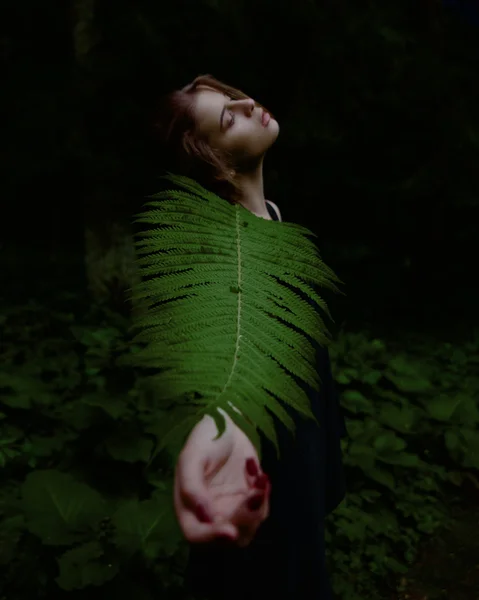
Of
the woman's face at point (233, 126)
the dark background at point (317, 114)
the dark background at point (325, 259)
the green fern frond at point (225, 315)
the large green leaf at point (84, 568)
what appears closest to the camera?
the green fern frond at point (225, 315)

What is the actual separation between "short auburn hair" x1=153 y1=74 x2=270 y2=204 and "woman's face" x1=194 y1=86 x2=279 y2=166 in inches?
0.6

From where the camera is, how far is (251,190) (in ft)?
3.99

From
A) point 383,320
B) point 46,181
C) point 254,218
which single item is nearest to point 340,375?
point 383,320

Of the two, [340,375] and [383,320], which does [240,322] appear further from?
[383,320]

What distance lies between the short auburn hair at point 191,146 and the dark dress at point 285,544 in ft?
1.47

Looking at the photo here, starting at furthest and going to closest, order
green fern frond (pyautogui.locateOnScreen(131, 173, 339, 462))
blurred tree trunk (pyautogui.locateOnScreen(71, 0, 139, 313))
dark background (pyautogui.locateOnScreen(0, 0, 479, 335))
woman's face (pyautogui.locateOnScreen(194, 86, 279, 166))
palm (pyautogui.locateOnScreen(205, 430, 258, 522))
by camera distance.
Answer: blurred tree trunk (pyautogui.locateOnScreen(71, 0, 139, 313)) → dark background (pyautogui.locateOnScreen(0, 0, 479, 335)) → woman's face (pyautogui.locateOnScreen(194, 86, 279, 166)) → palm (pyautogui.locateOnScreen(205, 430, 258, 522)) → green fern frond (pyautogui.locateOnScreen(131, 173, 339, 462))

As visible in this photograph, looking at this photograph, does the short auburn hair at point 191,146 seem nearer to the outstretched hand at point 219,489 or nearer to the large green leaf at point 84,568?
the outstretched hand at point 219,489

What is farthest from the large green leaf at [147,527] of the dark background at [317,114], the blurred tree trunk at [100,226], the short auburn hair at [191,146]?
the blurred tree trunk at [100,226]

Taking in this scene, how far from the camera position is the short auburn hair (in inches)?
44.1

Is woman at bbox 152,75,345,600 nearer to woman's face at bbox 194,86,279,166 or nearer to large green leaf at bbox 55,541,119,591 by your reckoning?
woman's face at bbox 194,86,279,166

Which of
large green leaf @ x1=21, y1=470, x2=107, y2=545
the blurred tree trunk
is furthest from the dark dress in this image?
the blurred tree trunk

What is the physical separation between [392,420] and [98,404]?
1.97 m

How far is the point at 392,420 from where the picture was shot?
3.69m

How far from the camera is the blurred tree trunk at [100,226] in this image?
402 cm
